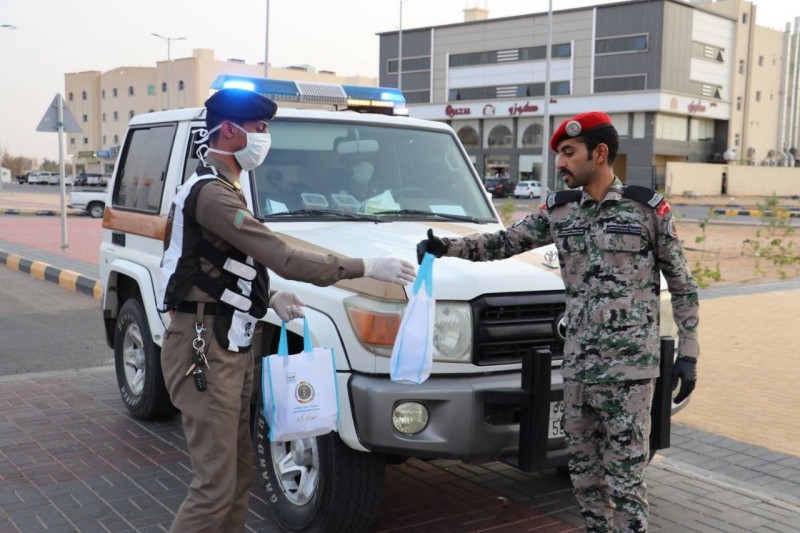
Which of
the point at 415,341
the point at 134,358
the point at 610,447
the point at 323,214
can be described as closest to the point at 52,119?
the point at 134,358

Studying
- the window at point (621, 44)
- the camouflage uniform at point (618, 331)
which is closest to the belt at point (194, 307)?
the camouflage uniform at point (618, 331)

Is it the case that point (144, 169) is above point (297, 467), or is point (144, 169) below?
above

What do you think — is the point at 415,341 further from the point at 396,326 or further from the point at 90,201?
the point at 90,201

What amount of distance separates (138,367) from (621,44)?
2479 inches

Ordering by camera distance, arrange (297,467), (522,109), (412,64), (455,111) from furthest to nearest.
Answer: (412,64) < (455,111) < (522,109) < (297,467)

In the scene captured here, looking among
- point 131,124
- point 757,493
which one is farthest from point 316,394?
point 131,124

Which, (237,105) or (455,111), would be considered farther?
(455,111)

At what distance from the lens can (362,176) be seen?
17.0ft

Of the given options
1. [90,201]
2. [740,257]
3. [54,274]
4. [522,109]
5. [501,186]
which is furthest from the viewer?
[522,109]

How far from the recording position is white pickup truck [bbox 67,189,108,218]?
30344mm

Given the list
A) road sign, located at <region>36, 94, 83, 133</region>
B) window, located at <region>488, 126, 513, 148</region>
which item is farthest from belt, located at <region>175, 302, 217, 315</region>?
window, located at <region>488, 126, 513, 148</region>

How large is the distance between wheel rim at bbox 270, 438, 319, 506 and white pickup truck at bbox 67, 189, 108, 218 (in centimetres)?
2791

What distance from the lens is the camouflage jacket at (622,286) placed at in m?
3.42

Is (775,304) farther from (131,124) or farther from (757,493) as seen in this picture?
A: (131,124)
